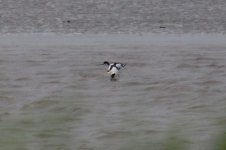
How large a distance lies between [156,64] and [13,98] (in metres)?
3.38

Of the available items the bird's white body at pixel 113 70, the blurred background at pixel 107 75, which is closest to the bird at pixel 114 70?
the bird's white body at pixel 113 70

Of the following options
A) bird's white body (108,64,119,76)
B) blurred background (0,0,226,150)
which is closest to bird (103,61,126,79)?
bird's white body (108,64,119,76)

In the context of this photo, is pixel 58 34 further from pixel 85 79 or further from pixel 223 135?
pixel 223 135

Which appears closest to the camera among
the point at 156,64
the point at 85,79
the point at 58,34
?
the point at 85,79

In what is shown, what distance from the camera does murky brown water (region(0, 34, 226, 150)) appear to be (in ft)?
11.6

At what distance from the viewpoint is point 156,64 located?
36.7 feet

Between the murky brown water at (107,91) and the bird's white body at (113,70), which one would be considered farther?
the bird's white body at (113,70)

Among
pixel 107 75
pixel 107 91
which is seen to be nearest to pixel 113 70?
pixel 107 75

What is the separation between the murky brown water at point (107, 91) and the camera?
354cm

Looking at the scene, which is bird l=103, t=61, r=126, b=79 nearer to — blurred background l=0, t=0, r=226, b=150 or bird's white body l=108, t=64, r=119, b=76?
bird's white body l=108, t=64, r=119, b=76

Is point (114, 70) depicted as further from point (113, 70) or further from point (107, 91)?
point (107, 91)

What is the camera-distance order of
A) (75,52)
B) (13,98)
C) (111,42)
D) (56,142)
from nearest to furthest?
(56,142), (13,98), (75,52), (111,42)

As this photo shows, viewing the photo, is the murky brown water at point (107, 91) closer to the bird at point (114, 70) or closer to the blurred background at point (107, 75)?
the blurred background at point (107, 75)

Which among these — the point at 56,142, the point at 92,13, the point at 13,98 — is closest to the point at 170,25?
the point at 92,13
